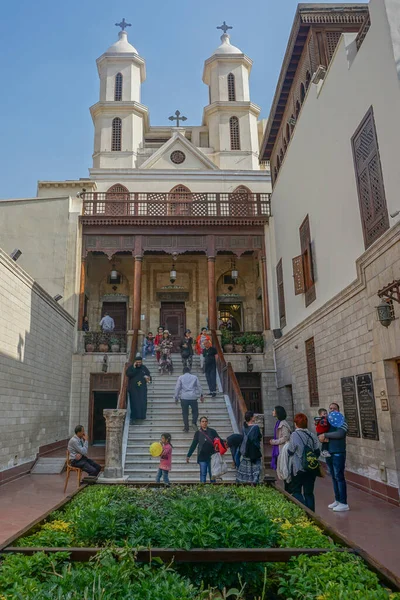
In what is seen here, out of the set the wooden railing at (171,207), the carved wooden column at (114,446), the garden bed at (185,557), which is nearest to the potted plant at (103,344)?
the wooden railing at (171,207)

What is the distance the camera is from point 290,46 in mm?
13555

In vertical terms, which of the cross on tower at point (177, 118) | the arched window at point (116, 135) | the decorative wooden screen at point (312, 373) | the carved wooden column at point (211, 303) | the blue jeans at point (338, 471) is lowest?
the blue jeans at point (338, 471)

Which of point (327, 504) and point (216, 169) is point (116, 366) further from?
point (216, 169)

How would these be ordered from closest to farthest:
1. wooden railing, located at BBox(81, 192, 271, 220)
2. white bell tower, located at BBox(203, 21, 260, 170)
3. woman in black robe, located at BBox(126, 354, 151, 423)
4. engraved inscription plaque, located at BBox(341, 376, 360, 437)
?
engraved inscription plaque, located at BBox(341, 376, 360, 437) → woman in black robe, located at BBox(126, 354, 151, 423) → wooden railing, located at BBox(81, 192, 271, 220) → white bell tower, located at BBox(203, 21, 260, 170)

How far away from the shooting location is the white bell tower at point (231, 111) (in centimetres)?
2562

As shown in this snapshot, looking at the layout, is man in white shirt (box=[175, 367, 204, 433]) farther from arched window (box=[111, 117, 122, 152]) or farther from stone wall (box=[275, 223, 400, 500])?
arched window (box=[111, 117, 122, 152])

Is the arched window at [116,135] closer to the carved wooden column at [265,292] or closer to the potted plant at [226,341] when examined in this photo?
the carved wooden column at [265,292]

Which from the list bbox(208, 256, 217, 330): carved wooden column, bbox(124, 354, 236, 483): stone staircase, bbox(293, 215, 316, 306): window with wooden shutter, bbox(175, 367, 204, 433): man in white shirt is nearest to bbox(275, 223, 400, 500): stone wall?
bbox(293, 215, 316, 306): window with wooden shutter

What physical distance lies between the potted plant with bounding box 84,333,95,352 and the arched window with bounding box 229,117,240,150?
1479 centimetres

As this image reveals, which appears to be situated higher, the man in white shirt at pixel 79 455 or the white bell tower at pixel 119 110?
the white bell tower at pixel 119 110

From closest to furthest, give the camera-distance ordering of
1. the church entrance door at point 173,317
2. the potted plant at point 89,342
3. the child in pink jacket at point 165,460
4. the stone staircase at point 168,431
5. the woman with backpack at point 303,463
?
the woman with backpack at point 303,463 < the child in pink jacket at point 165,460 < the stone staircase at point 168,431 < the potted plant at point 89,342 < the church entrance door at point 173,317

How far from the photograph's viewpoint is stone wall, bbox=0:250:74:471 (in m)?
10.4

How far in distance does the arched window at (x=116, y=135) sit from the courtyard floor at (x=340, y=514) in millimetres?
19508

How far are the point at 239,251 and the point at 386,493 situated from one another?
11953 mm
